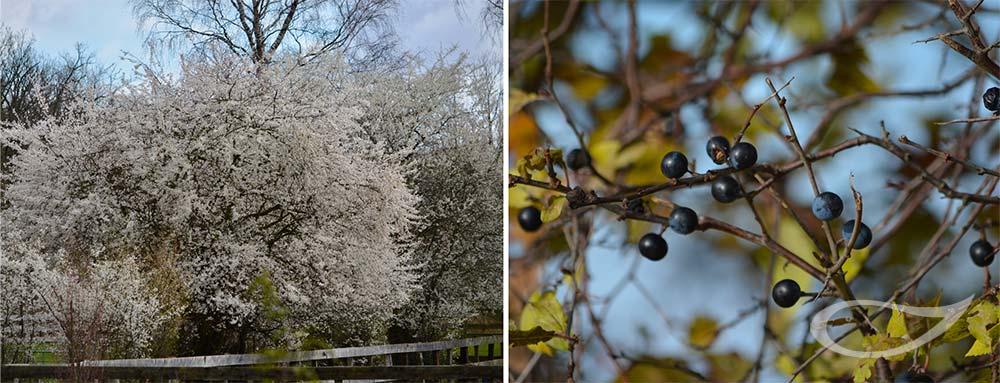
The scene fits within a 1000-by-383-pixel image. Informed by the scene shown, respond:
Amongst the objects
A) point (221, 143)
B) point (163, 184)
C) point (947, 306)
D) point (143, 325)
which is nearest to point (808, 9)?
point (947, 306)

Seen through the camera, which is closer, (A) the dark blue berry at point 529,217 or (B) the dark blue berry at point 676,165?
(B) the dark blue berry at point 676,165

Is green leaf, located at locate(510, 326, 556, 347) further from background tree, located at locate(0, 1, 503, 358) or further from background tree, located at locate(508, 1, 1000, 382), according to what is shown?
background tree, located at locate(0, 1, 503, 358)

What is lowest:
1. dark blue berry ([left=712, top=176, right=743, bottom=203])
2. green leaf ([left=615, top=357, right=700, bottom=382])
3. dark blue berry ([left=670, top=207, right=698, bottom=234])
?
green leaf ([left=615, top=357, right=700, bottom=382])

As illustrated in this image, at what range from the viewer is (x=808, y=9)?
1874 mm

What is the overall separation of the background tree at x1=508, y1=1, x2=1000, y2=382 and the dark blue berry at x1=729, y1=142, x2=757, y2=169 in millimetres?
378

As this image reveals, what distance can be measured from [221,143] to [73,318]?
1.49 feet

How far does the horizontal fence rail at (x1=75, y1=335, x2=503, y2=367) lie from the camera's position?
163 centimetres

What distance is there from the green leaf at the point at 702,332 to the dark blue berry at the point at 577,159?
0.51 m

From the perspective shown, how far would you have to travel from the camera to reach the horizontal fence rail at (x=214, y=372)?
1627 millimetres

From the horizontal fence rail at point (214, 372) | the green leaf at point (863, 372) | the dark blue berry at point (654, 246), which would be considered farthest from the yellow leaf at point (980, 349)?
the horizontal fence rail at point (214, 372)

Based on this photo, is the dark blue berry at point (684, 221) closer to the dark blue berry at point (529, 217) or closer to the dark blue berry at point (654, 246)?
the dark blue berry at point (654, 246)

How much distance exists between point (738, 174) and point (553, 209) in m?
0.46

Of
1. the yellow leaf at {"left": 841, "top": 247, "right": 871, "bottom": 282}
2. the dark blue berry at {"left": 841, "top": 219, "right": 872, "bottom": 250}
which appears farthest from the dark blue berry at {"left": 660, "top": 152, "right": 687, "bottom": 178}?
the yellow leaf at {"left": 841, "top": 247, "right": 871, "bottom": 282}

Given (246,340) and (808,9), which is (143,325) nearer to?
(246,340)
